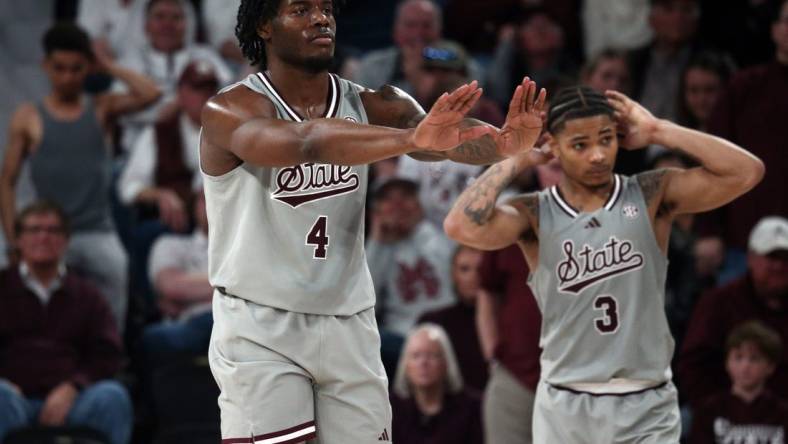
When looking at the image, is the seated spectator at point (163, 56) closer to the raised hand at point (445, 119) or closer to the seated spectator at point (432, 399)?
the seated spectator at point (432, 399)

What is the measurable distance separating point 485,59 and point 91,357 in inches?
155

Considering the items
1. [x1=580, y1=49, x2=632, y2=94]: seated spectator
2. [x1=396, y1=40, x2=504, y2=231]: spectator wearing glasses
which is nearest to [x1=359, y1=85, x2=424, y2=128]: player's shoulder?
[x1=396, y1=40, x2=504, y2=231]: spectator wearing glasses

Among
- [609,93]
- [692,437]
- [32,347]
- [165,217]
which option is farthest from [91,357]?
[609,93]

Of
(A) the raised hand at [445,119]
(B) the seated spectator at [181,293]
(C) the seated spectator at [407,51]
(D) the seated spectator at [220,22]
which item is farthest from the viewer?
(D) the seated spectator at [220,22]

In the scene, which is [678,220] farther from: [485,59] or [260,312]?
[260,312]

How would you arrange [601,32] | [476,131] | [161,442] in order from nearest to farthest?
[476,131] → [161,442] → [601,32]

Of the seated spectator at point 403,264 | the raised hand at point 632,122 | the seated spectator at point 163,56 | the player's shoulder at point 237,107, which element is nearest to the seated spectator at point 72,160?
the seated spectator at point 163,56

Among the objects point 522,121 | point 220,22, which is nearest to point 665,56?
point 220,22

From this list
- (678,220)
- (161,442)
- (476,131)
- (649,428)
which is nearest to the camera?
(476,131)

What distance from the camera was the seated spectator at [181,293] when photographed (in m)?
8.10

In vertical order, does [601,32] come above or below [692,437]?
above

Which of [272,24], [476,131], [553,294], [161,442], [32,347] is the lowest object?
[161,442]

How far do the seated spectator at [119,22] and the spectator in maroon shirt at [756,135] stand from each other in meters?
4.10

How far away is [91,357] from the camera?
8.02 m
